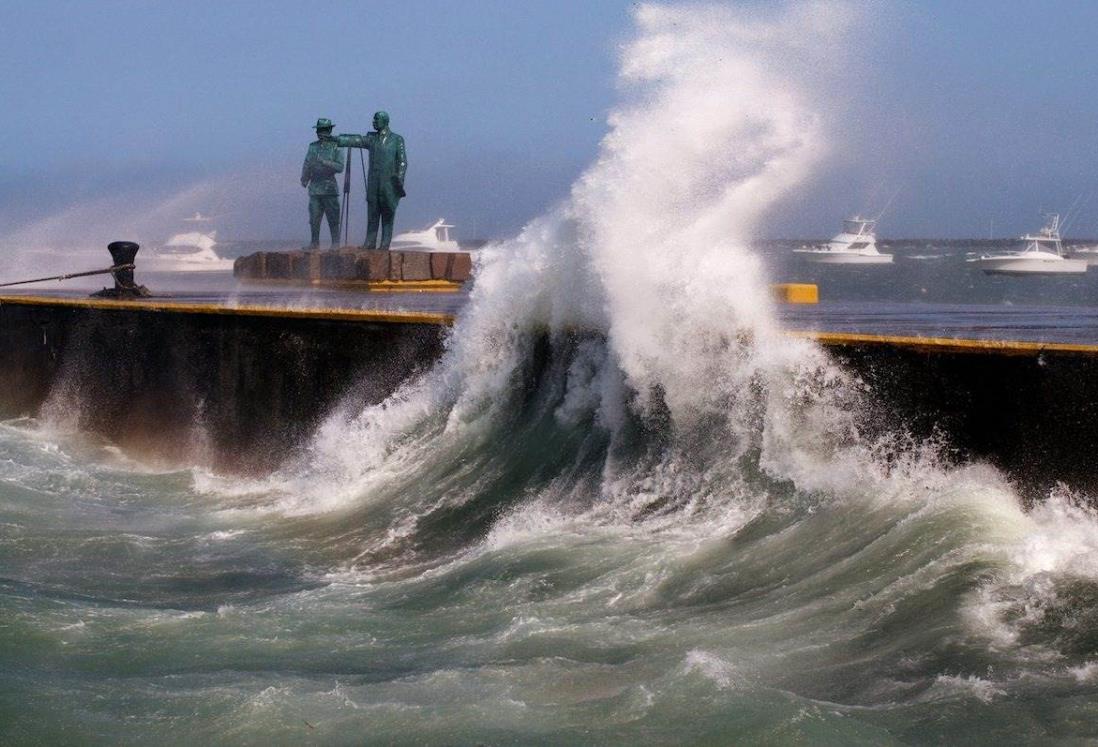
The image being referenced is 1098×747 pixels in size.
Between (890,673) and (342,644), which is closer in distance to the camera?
(890,673)

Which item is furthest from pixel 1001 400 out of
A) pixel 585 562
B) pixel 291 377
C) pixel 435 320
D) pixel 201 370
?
pixel 201 370

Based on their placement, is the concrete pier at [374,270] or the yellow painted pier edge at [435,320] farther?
the concrete pier at [374,270]

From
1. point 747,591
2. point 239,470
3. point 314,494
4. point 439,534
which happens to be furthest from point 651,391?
point 239,470

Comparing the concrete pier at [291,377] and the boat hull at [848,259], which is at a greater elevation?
the boat hull at [848,259]

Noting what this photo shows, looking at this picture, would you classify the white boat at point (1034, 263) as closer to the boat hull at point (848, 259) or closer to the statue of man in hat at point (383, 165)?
the boat hull at point (848, 259)

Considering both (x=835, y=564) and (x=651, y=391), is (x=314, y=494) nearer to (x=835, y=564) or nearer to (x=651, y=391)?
(x=651, y=391)

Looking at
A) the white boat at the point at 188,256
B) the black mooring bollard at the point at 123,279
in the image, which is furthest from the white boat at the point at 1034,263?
the black mooring bollard at the point at 123,279

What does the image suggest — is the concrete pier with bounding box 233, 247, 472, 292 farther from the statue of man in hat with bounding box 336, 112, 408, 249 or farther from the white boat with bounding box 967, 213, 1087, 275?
the white boat with bounding box 967, 213, 1087, 275
